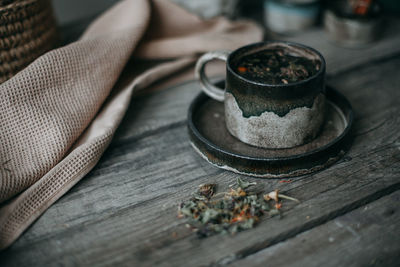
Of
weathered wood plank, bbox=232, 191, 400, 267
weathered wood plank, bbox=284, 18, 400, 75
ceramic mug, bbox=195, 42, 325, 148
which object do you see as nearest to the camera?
weathered wood plank, bbox=232, 191, 400, 267

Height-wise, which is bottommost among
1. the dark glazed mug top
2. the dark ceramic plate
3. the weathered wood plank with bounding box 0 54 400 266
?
the weathered wood plank with bounding box 0 54 400 266

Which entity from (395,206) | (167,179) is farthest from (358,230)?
(167,179)

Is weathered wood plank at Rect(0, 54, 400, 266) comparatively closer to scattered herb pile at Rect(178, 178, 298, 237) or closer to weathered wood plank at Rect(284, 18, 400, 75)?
scattered herb pile at Rect(178, 178, 298, 237)

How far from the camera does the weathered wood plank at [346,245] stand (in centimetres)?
52

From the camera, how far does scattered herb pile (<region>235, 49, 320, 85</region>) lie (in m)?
0.66

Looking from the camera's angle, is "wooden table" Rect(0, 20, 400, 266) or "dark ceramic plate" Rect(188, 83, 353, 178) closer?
"wooden table" Rect(0, 20, 400, 266)

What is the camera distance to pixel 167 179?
2.22 ft

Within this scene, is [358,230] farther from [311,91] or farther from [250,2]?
[250,2]

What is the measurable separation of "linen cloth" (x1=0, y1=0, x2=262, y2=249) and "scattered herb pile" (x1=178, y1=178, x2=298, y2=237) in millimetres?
206

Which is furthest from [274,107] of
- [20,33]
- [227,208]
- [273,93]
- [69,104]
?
[20,33]

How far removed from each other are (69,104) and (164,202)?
0.27 metres

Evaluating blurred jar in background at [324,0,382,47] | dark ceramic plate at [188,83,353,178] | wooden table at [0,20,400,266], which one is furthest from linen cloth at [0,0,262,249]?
blurred jar in background at [324,0,382,47]

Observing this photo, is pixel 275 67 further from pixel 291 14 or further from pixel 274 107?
pixel 291 14

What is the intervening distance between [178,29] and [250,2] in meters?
0.44
